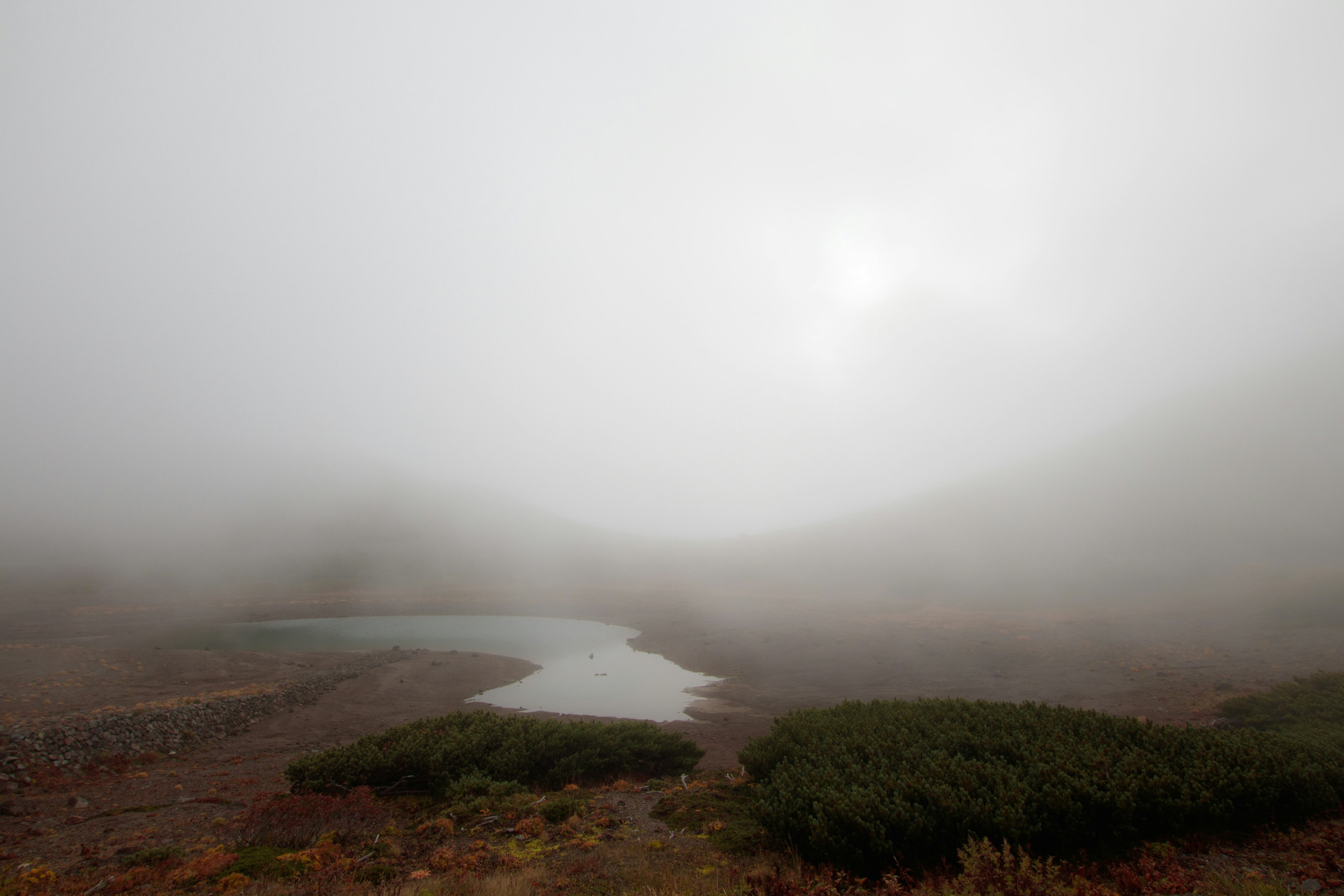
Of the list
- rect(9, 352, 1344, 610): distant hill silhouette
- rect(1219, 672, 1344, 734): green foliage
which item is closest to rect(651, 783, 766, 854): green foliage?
rect(1219, 672, 1344, 734): green foliage

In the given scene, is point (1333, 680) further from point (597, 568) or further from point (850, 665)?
point (597, 568)

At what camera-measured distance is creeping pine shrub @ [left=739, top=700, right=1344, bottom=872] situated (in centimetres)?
823

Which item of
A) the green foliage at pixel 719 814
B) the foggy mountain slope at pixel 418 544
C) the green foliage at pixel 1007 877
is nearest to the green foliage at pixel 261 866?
the green foliage at pixel 719 814

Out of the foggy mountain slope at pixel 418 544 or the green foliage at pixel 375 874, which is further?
the foggy mountain slope at pixel 418 544

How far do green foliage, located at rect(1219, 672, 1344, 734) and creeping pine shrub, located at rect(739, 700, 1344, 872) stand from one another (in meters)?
7.90

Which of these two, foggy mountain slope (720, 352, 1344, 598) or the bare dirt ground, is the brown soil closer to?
the bare dirt ground

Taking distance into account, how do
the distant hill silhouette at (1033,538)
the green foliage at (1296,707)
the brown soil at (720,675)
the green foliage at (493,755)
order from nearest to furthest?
the green foliage at (493,755) < the brown soil at (720,675) < the green foliage at (1296,707) < the distant hill silhouette at (1033,538)

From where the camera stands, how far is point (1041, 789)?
9055mm

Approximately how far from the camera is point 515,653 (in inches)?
2039

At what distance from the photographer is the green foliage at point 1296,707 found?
15.9 metres

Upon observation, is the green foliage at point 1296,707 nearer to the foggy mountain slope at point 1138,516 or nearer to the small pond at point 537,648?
the small pond at point 537,648

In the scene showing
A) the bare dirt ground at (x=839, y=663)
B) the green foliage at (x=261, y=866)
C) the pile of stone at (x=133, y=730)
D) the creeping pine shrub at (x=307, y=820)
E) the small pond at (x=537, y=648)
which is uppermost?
the green foliage at (x=261, y=866)

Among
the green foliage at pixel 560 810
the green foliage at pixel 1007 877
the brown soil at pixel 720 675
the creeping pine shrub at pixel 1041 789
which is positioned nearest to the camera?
the green foliage at pixel 1007 877

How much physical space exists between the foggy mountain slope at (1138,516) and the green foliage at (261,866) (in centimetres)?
7496
